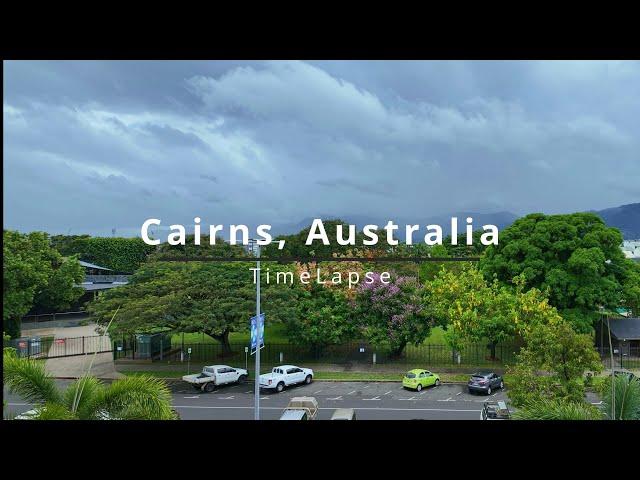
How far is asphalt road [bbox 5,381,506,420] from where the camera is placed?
1310 centimetres

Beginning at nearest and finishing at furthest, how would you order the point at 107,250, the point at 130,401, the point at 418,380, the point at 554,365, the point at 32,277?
1. the point at 130,401
2. the point at 554,365
3. the point at 418,380
4. the point at 32,277
5. the point at 107,250

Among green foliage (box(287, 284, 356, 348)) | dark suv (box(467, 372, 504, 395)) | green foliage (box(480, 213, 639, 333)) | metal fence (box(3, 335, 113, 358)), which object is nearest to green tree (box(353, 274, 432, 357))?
green foliage (box(287, 284, 356, 348))

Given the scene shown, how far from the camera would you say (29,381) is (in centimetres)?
572

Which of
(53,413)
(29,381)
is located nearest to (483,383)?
(29,381)

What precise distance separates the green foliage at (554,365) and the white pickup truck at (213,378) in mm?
8518

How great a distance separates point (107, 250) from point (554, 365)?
22.0 m

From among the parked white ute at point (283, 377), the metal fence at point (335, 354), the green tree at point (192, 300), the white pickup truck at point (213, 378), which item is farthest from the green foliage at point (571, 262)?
the white pickup truck at point (213, 378)

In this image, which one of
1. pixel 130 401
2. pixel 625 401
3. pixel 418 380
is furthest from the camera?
pixel 418 380

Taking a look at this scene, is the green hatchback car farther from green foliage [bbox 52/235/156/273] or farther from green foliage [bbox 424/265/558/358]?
green foliage [bbox 52/235/156/273]

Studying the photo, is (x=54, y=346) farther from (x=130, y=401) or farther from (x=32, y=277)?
(x=130, y=401)

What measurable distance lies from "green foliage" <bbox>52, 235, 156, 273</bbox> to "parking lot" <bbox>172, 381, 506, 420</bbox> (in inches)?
441

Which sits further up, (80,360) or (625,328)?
(625,328)
